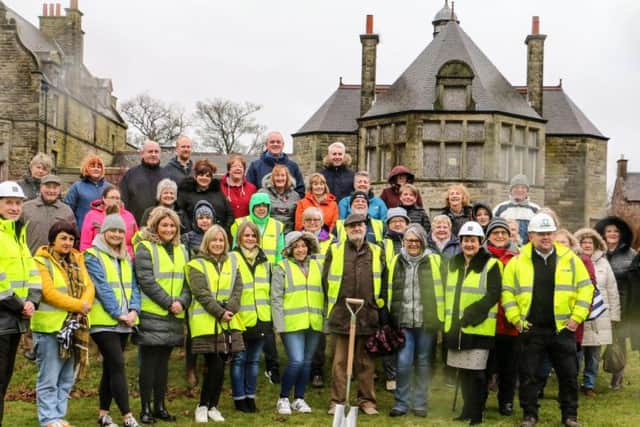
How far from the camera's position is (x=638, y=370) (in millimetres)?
11469

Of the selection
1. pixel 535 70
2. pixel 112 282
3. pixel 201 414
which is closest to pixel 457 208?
pixel 201 414

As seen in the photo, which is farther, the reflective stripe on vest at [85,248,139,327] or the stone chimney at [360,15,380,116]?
the stone chimney at [360,15,380,116]

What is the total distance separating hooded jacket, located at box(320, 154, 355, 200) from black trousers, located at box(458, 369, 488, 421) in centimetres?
343

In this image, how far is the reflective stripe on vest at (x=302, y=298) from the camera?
8016 millimetres

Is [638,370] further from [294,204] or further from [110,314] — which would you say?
[110,314]

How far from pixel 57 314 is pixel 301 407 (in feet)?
9.34

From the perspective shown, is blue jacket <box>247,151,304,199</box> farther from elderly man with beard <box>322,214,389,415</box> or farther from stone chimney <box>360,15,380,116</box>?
stone chimney <box>360,15,380,116</box>

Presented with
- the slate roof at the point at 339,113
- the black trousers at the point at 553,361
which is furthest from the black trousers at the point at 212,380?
the slate roof at the point at 339,113

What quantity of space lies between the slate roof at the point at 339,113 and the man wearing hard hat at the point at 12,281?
23.1m

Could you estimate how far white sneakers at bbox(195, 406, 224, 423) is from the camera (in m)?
7.66

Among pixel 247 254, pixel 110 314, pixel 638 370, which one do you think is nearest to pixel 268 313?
pixel 247 254

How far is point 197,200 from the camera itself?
912 centimetres

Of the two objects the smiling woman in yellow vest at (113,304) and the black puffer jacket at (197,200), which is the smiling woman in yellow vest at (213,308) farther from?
the black puffer jacket at (197,200)

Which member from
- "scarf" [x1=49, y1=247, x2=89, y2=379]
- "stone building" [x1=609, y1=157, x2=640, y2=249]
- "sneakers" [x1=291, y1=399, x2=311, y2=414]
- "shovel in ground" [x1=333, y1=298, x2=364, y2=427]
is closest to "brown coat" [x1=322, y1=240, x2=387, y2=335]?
"shovel in ground" [x1=333, y1=298, x2=364, y2=427]
